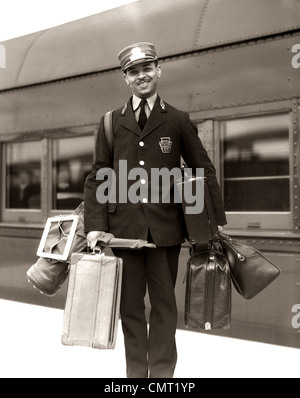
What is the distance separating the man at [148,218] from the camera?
2.30 meters

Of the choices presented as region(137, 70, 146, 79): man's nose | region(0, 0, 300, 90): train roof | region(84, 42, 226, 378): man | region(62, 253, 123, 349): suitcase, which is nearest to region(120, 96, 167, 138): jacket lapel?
region(84, 42, 226, 378): man

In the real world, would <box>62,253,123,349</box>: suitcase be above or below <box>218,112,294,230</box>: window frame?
below

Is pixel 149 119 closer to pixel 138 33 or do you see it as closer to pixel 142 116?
pixel 142 116

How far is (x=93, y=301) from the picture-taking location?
7.39 feet

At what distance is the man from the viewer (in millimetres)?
2297

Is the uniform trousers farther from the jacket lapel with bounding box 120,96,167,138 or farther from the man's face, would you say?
the man's face

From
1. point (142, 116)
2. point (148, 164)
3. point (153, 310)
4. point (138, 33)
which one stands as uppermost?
point (138, 33)

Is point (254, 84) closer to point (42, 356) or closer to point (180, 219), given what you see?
point (180, 219)

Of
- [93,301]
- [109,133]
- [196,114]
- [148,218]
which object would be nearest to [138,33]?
[196,114]

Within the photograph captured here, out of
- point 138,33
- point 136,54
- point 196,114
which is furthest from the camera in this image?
point 138,33

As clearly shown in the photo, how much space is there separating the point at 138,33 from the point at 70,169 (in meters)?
1.34

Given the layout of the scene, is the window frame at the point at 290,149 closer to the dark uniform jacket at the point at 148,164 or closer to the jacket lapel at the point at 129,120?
the dark uniform jacket at the point at 148,164

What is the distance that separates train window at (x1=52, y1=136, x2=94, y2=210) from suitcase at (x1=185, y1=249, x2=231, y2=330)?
2.18 meters

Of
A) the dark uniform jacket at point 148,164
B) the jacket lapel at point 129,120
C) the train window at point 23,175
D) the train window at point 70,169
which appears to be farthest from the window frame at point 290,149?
the train window at point 23,175
